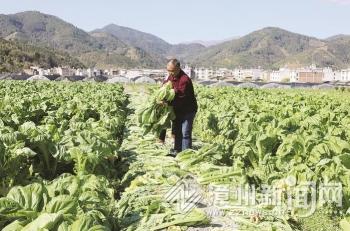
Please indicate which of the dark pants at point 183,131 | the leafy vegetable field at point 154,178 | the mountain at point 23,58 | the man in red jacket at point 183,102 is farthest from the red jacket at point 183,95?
the mountain at point 23,58

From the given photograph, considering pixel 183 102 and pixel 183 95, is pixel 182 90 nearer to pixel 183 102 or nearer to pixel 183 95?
pixel 183 95

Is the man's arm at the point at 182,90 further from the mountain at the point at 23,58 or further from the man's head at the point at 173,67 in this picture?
the mountain at the point at 23,58

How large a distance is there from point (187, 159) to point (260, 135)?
1.56 metres

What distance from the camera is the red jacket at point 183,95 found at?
9.63 m

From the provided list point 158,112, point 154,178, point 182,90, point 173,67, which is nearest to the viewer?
point 154,178

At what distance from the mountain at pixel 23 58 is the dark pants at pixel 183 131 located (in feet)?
362

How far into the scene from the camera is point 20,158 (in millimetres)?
6711

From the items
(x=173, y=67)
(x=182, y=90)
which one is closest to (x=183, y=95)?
(x=182, y=90)

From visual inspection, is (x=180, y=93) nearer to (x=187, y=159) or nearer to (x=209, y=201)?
(x=187, y=159)

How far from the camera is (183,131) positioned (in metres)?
9.75

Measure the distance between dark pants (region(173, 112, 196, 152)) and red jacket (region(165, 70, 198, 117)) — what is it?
0.36 feet

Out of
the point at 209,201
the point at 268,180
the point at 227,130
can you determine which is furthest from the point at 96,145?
the point at 227,130

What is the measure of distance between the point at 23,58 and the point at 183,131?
471 feet

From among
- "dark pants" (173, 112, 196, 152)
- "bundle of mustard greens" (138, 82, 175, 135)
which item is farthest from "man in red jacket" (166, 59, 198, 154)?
"bundle of mustard greens" (138, 82, 175, 135)
